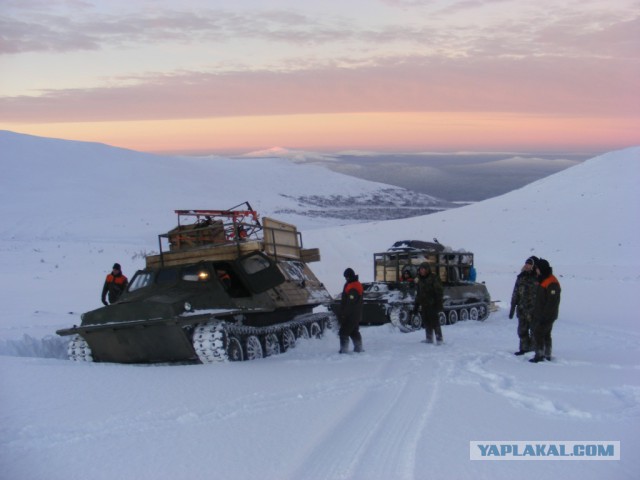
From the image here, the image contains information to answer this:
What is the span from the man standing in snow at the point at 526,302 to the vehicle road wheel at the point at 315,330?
385 centimetres

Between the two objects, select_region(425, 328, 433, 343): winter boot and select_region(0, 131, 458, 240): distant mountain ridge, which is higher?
select_region(0, 131, 458, 240): distant mountain ridge

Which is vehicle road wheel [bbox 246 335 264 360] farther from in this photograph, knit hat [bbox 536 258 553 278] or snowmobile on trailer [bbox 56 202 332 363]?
knit hat [bbox 536 258 553 278]

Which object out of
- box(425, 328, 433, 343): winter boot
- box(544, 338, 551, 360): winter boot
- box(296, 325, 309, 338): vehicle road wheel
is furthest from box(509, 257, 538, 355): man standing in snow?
box(296, 325, 309, 338): vehicle road wheel

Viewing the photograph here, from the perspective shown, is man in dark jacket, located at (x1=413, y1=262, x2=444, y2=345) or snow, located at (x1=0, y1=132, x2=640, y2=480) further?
man in dark jacket, located at (x1=413, y1=262, x2=444, y2=345)

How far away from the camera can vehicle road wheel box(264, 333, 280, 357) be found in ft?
40.2


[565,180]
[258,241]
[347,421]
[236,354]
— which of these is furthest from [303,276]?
[565,180]

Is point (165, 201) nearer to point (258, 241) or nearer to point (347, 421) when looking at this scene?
point (258, 241)

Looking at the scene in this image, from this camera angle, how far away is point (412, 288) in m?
17.3

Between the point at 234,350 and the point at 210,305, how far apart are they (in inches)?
34.5

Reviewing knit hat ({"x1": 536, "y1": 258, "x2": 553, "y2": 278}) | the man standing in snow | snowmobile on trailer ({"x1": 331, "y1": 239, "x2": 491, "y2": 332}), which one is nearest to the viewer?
knit hat ({"x1": 536, "y1": 258, "x2": 553, "y2": 278})

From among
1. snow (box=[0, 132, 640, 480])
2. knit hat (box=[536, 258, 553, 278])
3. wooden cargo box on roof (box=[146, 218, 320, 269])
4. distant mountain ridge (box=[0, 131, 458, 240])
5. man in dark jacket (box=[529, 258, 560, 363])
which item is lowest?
snow (box=[0, 132, 640, 480])

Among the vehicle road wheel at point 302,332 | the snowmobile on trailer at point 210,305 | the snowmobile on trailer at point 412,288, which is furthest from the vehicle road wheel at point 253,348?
the snowmobile on trailer at point 412,288

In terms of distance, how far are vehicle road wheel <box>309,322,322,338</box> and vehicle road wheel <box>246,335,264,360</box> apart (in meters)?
2.54

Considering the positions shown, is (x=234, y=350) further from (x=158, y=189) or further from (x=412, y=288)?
(x=158, y=189)
